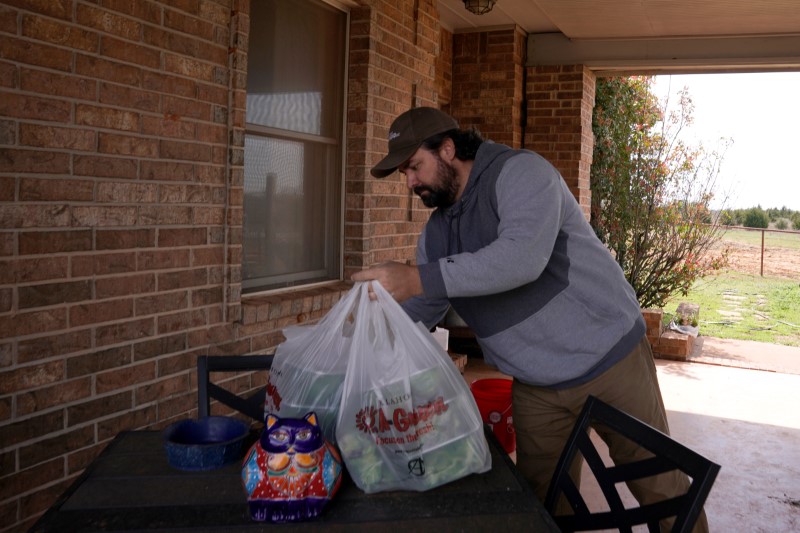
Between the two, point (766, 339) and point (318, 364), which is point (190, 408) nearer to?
point (318, 364)

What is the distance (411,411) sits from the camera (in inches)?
68.2

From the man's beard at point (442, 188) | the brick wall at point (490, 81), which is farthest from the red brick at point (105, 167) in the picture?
the brick wall at point (490, 81)

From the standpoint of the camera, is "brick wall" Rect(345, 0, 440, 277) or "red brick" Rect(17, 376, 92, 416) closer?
"red brick" Rect(17, 376, 92, 416)

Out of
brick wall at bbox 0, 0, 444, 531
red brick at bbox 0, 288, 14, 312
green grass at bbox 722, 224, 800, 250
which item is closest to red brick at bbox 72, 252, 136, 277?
brick wall at bbox 0, 0, 444, 531

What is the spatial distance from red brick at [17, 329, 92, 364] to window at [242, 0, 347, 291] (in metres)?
1.11

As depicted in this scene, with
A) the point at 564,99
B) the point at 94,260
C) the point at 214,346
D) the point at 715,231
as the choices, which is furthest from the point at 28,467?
the point at 715,231

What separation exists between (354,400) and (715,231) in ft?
30.8

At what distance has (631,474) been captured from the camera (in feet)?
6.53

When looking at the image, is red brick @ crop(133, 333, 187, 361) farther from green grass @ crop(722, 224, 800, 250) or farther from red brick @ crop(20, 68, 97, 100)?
green grass @ crop(722, 224, 800, 250)

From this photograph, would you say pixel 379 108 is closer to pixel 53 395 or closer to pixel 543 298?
pixel 543 298

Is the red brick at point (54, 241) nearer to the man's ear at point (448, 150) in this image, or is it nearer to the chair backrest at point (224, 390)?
the chair backrest at point (224, 390)

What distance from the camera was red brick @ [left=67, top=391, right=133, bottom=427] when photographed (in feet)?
8.50

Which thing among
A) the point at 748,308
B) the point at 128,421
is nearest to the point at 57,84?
the point at 128,421

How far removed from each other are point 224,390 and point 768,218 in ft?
74.8
